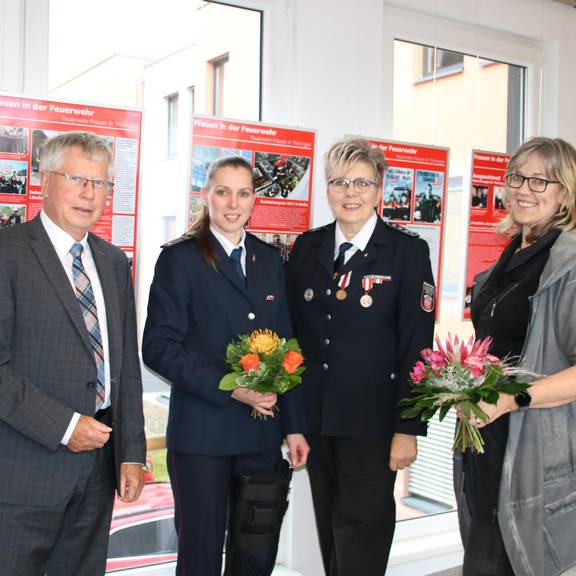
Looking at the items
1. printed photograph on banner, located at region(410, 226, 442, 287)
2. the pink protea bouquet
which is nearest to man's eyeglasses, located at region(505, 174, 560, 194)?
the pink protea bouquet

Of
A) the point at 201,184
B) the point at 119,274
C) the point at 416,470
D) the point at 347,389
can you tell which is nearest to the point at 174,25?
the point at 201,184

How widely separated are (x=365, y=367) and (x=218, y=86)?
1489 millimetres

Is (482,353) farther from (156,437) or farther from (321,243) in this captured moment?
(156,437)

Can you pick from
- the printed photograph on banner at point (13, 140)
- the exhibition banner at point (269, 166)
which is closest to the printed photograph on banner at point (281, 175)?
the exhibition banner at point (269, 166)

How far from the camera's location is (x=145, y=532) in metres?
3.28

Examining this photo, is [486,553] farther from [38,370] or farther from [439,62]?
[439,62]

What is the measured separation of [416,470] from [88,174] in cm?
281

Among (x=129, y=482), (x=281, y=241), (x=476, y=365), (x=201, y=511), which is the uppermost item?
(x=281, y=241)

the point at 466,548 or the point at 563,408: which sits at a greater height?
the point at 563,408

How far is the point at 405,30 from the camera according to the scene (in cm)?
380

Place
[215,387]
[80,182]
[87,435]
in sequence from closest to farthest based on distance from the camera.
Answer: [87,435], [80,182], [215,387]

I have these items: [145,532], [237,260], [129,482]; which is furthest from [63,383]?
[145,532]

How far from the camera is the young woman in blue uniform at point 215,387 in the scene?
232cm

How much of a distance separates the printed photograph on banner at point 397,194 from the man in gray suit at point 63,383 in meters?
1.75
